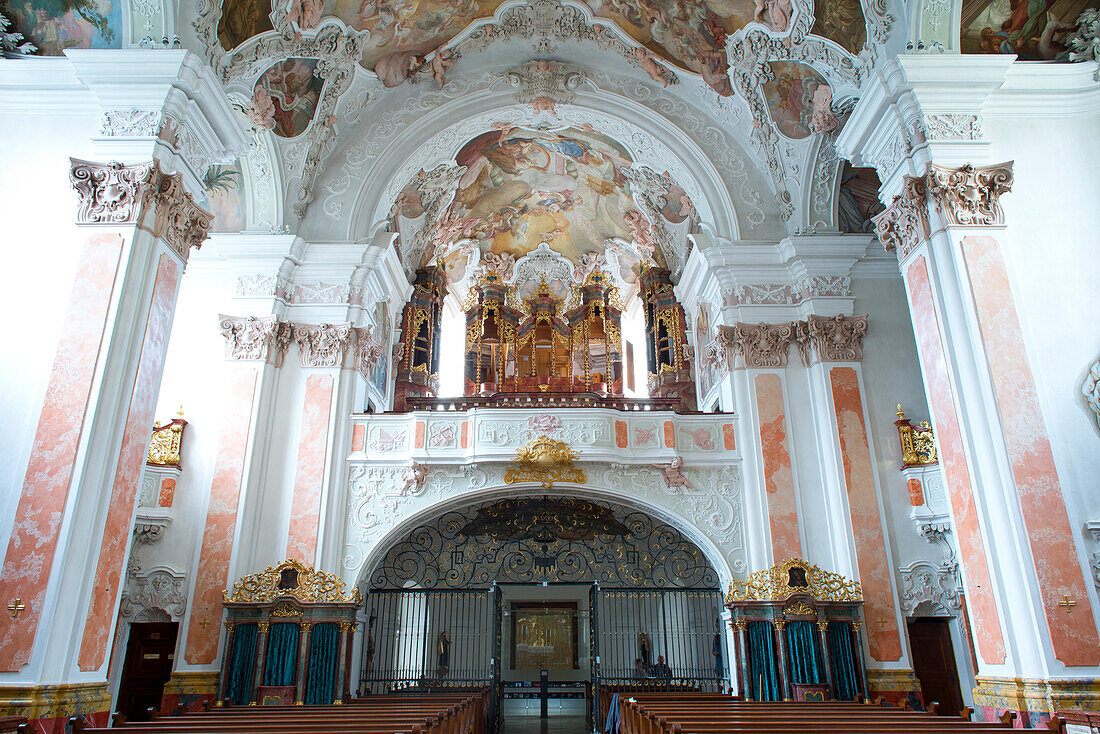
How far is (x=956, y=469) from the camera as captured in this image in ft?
28.7

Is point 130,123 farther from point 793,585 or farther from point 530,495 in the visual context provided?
point 793,585

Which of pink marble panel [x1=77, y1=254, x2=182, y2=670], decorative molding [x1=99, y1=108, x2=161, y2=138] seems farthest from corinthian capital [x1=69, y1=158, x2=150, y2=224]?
pink marble panel [x1=77, y1=254, x2=182, y2=670]

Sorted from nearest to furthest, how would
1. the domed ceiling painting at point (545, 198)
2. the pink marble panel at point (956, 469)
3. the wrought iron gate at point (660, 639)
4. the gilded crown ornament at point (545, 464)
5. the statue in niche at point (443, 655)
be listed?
the pink marble panel at point (956, 469) < the gilded crown ornament at point (545, 464) < the statue in niche at point (443, 655) < the wrought iron gate at point (660, 639) < the domed ceiling painting at point (545, 198)

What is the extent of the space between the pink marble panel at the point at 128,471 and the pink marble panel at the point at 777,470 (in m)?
9.83

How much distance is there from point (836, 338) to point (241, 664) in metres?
11.7

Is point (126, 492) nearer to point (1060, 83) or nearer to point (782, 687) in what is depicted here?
point (782, 687)

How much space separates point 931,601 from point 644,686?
17.9ft

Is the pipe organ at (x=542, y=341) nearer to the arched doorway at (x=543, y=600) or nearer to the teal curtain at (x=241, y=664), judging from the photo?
the arched doorway at (x=543, y=600)

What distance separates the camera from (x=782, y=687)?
12164 mm

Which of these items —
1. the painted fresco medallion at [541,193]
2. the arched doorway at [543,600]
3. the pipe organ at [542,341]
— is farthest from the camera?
the pipe organ at [542,341]

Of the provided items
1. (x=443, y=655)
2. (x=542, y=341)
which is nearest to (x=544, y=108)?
(x=542, y=341)

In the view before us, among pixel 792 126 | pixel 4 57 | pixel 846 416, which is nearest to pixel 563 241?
pixel 792 126

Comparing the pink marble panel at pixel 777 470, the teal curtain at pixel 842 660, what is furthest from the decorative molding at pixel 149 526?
the teal curtain at pixel 842 660

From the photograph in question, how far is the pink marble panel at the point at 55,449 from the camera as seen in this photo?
741 cm
